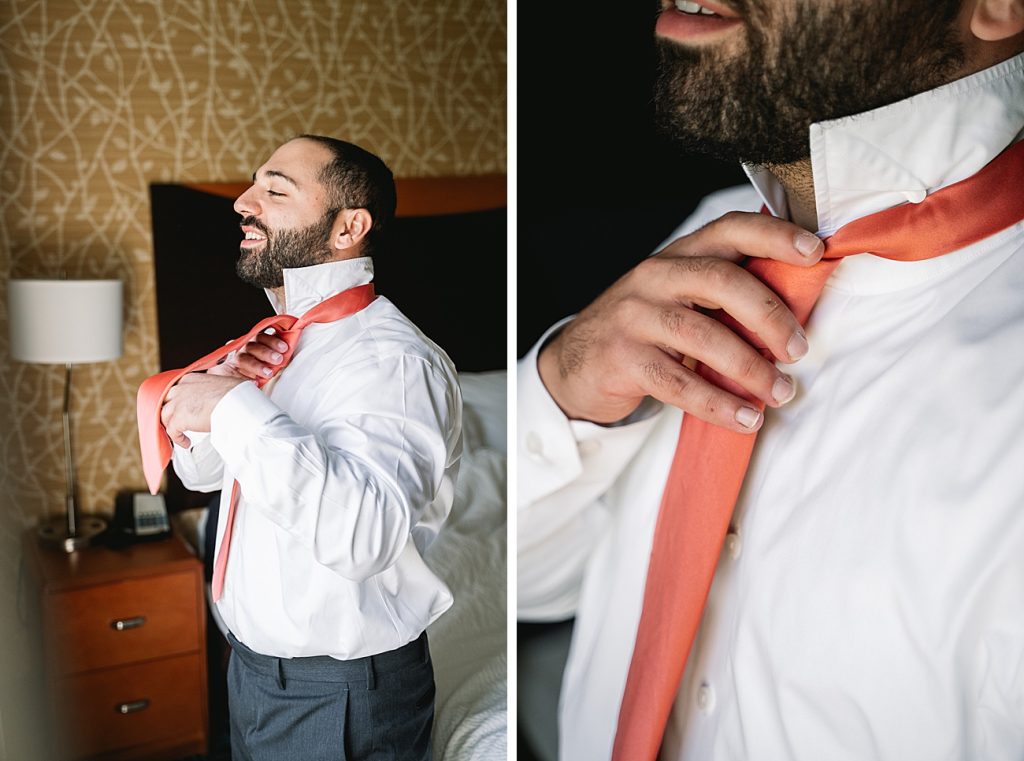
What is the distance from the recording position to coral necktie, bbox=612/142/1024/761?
3.12 ft

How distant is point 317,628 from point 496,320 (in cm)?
59

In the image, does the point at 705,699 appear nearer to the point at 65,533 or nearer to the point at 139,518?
the point at 139,518

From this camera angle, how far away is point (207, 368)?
1.25 meters

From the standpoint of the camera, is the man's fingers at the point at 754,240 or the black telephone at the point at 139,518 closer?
the man's fingers at the point at 754,240

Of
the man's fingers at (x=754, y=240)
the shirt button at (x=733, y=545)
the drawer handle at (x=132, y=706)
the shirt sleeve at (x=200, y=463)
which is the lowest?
the drawer handle at (x=132, y=706)

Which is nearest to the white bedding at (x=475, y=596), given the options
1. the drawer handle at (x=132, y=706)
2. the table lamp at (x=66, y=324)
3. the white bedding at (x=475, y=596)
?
the white bedding at (x=475, y=596)

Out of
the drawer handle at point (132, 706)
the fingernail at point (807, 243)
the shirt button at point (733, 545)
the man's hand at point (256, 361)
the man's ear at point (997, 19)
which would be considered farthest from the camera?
the drawer handle at point (132, 706)

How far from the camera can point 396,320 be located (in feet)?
4.27

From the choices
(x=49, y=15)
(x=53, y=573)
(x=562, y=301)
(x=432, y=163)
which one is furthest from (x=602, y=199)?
(x=53, y=573)

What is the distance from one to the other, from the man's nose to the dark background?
0.41m

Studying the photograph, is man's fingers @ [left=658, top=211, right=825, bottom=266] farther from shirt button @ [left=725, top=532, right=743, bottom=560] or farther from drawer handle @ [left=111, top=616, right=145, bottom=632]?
drawer handle @ [left=111, top=616, right=145, bottom=632]

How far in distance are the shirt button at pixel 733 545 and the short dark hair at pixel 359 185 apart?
0.64 meters

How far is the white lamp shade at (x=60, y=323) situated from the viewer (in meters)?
1.29

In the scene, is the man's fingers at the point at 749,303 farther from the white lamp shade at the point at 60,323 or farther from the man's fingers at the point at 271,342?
the white lamp shade at the point at 60,323
